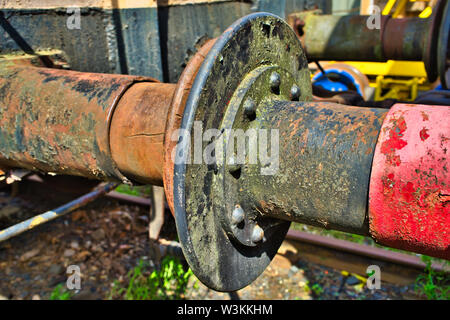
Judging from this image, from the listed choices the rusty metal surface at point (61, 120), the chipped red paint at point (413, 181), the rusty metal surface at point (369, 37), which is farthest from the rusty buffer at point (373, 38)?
the rusty metal surface at point (61, 120)

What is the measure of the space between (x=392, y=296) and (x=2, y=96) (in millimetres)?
2928

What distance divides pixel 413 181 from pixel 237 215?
17.9 inches

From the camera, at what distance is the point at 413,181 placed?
0.91 metres

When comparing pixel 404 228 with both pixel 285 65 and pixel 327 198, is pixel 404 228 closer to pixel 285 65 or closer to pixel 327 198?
pixel 327 198

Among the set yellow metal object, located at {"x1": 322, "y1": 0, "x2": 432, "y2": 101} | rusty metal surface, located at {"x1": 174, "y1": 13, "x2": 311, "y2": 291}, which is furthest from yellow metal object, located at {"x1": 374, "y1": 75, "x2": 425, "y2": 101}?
rusty metal surface, located at {"x1": 174, "y1": 13, "x2": 311, "y2": 291}

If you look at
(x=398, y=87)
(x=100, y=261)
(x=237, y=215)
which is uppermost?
(x=237, y=215)

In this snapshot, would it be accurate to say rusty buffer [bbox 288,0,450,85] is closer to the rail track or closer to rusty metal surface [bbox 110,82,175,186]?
the rail track

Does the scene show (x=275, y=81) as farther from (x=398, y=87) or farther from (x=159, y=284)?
(x=398, y=87)

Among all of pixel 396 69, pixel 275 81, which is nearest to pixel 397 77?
pixel 396 69

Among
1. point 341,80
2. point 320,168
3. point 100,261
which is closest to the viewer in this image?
point 320,168

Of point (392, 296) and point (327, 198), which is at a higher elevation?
point (327, 198)

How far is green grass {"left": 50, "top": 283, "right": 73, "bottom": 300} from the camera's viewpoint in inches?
125
